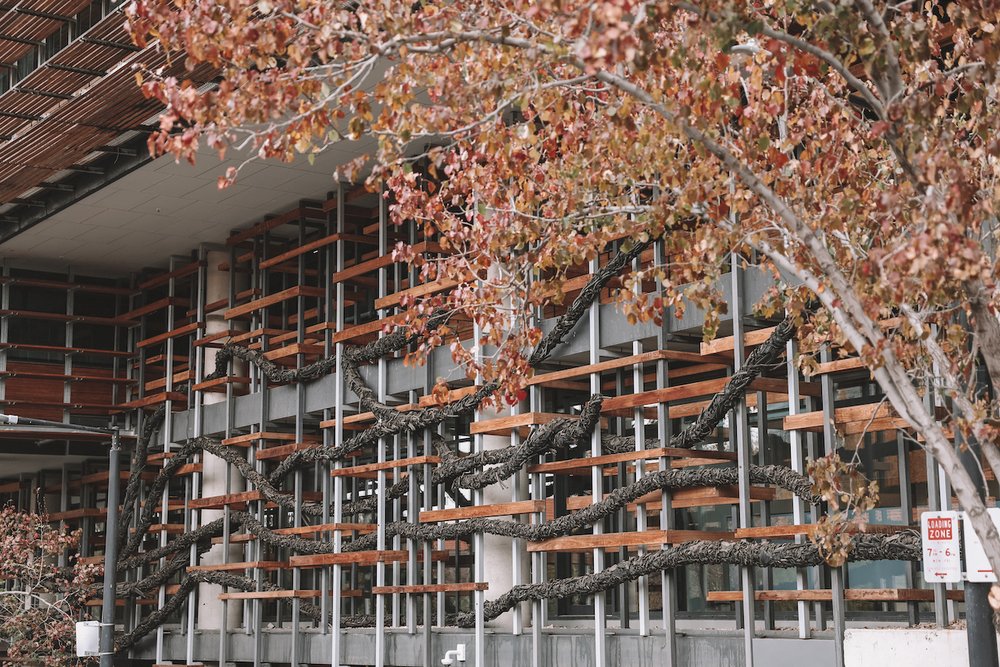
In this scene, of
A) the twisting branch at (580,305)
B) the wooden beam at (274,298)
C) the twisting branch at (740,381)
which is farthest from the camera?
the wooden beam at (274,298)

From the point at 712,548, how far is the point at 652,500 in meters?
1.39

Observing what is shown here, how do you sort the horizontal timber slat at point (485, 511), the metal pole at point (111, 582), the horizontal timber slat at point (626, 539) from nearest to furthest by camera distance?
1. the horizontal timber slat at point (626, 539)
2. the horizontal timber slat at point (485, 511)
3. the metal pole at point (111, 582)

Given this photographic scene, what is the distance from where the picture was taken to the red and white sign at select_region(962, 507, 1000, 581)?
27.1 feet

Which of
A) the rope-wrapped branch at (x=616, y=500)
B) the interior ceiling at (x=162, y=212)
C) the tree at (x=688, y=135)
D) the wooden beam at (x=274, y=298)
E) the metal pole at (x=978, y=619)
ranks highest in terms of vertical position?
the interior ceiling at (x=162, y=212)

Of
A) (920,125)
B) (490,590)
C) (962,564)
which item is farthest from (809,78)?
(490,590)

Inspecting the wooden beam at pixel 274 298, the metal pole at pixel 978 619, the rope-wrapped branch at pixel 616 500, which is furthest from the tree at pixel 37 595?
the metal pole at pixel 978 619

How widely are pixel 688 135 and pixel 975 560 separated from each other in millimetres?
3069

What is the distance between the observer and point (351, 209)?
23297mm

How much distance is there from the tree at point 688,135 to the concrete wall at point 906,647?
2755mm

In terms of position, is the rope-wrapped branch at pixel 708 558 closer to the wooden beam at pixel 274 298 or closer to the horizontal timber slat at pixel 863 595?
the horizontal timber slat at pixel 863 595

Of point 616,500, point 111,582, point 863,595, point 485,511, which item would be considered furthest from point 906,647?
point 111,582

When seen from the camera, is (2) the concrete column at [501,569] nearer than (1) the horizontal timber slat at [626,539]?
No

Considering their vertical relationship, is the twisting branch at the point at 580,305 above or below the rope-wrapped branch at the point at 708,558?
above

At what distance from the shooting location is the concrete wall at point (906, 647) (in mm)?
11508
